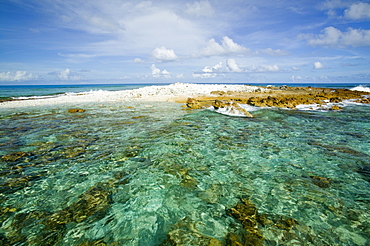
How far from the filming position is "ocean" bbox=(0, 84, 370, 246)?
3.71 meters

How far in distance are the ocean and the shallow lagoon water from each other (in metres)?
0.03

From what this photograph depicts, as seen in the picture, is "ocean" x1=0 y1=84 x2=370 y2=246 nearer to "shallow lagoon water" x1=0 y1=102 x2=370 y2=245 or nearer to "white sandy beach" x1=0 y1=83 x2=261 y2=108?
"shallow lagoon water" x1=0 y1=102 x2=370 y2=245

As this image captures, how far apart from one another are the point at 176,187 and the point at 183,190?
0.25 m

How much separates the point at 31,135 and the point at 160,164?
27.2 ft

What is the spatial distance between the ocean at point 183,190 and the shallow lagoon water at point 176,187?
3cm

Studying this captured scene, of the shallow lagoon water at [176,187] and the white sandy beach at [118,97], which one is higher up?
the white sandy beach at [118,97]

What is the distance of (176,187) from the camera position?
17.5ft

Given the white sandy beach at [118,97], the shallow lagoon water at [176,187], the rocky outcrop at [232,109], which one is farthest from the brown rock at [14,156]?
the white sandy beach at [118,97]

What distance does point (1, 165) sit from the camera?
6508 mm

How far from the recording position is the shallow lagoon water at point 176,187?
147 inches

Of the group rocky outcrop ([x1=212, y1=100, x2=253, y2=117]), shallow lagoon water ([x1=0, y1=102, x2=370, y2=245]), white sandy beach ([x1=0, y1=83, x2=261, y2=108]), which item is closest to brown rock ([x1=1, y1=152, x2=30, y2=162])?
shallow lagoon water ([x1=0, y1=102, x2=370, y2=245])

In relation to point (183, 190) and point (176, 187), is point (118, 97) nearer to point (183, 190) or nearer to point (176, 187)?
point (176, 187)

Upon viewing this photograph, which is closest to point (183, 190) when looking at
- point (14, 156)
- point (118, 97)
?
point (14, 156)

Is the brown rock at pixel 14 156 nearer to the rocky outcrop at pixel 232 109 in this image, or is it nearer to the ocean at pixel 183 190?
the ocean at pixel 183 190
